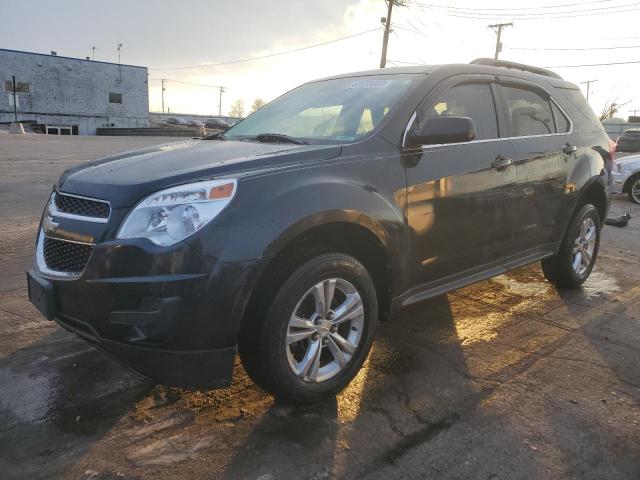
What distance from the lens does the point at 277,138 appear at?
3426 millimetres

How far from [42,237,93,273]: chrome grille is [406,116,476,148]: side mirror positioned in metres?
1.91

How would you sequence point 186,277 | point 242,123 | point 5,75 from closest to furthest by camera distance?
point 186,277
point 242,123
point 5,75

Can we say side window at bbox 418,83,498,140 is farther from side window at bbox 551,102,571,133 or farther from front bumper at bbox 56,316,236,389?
front bumper at bbox 56,316,236,389

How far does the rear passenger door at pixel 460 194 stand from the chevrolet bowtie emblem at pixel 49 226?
192 cm

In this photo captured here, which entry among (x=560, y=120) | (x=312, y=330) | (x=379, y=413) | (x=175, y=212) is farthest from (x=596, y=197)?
(x=175, y=212)

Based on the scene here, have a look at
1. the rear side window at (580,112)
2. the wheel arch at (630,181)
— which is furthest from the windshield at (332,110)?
the wheel arch at (630,181)

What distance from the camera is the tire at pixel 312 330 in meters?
2.61

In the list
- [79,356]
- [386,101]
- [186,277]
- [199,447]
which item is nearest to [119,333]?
[186,277]

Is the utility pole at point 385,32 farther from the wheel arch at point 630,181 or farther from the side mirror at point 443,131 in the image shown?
the side mirror at point 443,131

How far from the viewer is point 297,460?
8.08 feet

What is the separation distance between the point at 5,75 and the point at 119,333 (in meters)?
58.5

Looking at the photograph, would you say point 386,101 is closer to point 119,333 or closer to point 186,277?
point 186,277

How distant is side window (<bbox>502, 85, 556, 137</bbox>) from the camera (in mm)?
4180

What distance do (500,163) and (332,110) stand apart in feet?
4.10
